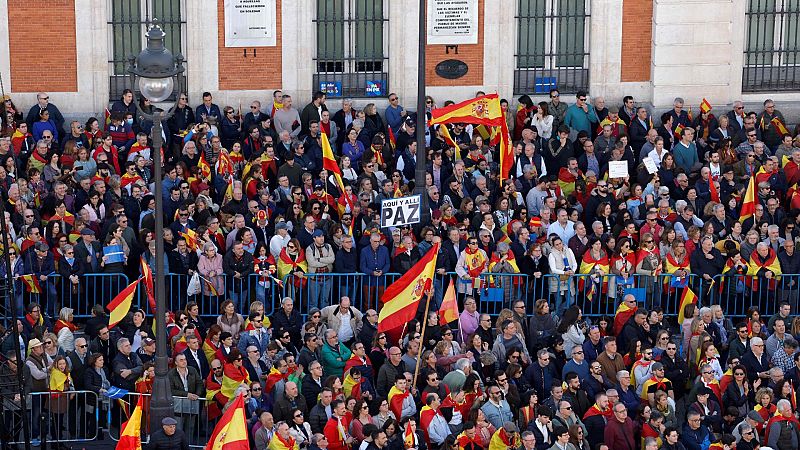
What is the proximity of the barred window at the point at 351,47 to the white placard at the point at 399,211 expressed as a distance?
6590 mm

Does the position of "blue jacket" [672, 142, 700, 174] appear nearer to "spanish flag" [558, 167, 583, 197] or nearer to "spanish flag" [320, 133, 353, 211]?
"spanish flag" [558, 167, 583, 197]

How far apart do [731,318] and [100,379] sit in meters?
9.53

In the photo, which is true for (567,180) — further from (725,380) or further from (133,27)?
(133,27)

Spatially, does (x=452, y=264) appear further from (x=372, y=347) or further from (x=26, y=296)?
(x=26, y=296)

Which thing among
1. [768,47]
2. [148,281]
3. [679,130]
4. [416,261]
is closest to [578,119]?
[679,130]

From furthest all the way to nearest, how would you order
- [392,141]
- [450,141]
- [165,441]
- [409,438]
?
[392,141], [450,141], [409,438], [165,441]

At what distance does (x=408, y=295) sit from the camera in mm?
27328

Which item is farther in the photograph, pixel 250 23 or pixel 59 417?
pixel 250 23

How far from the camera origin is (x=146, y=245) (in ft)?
96.7

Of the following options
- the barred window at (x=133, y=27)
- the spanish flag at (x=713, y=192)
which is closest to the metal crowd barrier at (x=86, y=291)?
the barred window at (x=133, y=27)

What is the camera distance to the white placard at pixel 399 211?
99.0 ft

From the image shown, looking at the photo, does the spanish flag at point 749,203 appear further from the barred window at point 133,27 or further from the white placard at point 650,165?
the barred window at point 133,27

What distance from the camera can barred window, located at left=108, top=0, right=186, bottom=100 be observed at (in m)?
36.2

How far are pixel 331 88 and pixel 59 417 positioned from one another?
38.1ft
